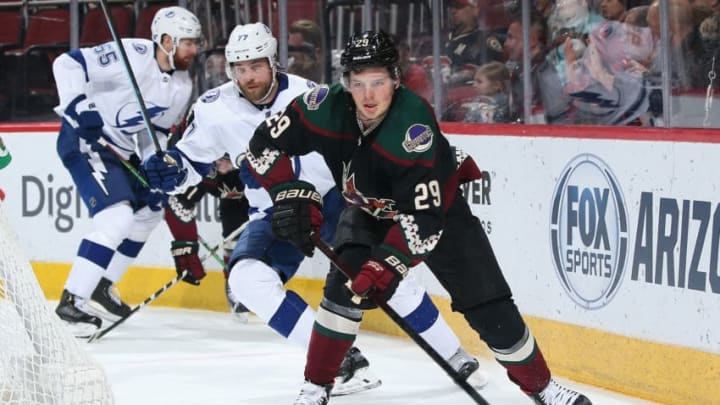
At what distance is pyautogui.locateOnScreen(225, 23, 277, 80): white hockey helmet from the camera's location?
14.7 ft

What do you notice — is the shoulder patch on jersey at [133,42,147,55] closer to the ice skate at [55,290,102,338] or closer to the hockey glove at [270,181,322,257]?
the ice skate at [55,290,102,338]

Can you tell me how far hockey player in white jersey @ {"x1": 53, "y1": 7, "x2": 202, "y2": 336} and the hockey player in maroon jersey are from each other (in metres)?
2.02

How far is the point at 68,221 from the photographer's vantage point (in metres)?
6.38

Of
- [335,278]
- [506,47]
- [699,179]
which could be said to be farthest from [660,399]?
[506,47]

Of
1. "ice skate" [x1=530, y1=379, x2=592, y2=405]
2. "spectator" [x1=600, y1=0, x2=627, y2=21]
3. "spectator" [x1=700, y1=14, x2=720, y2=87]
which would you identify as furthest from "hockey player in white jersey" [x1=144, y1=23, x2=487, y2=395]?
"spectator" [x1=700, y1=14, x2=720, y2=87]

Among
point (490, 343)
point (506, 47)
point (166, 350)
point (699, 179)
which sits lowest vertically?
point (166, 350)

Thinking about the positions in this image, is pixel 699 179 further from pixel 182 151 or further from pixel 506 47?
pixel 182 151

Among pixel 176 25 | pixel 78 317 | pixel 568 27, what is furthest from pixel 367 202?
pixel 78 317

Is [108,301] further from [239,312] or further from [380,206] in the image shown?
[380,206]

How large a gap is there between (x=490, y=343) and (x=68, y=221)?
327cm

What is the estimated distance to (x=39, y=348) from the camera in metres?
3.35

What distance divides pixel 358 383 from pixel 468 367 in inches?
13.2

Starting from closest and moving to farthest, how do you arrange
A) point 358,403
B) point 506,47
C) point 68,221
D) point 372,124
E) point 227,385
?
1. point 372,124
2. point 358,403
3. point 227,385
4. point 506,47
5. point 68,221

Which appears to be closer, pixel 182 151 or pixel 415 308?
pixel 415 308
